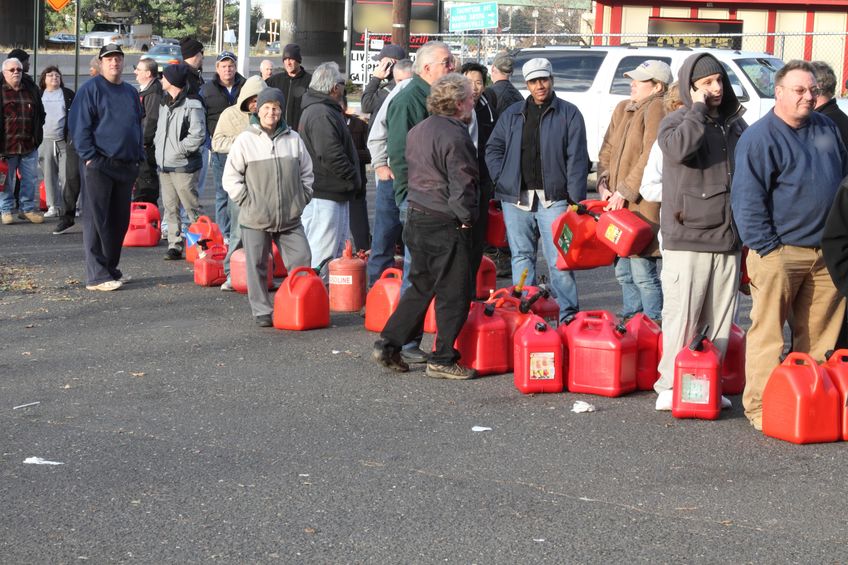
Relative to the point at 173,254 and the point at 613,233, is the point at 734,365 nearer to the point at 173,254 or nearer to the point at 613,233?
the point at 613,233

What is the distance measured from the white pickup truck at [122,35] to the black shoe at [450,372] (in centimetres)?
5575

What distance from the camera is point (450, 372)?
820cm

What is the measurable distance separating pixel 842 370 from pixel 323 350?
3749 millimetres

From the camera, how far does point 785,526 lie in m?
5.57

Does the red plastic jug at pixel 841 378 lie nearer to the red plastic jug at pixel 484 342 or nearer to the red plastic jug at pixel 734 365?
the red plastic jug at pixel 734 365

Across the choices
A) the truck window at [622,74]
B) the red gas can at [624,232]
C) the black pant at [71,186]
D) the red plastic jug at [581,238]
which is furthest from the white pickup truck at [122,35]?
the red gas can at [624,232]

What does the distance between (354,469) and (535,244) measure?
379 cm

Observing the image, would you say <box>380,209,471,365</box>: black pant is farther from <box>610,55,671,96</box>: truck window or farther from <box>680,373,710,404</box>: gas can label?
<box>610,55,671,96</box>: truck window

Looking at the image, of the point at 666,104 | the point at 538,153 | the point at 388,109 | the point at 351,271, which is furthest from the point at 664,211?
the point at 351,271

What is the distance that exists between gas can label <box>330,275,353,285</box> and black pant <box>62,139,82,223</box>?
5.41m

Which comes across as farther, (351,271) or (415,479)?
(351,271)

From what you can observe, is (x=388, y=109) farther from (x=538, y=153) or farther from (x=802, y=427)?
(x=802, y=427)

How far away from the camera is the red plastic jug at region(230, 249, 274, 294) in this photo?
11188 millimetres

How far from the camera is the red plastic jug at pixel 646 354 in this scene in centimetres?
794
